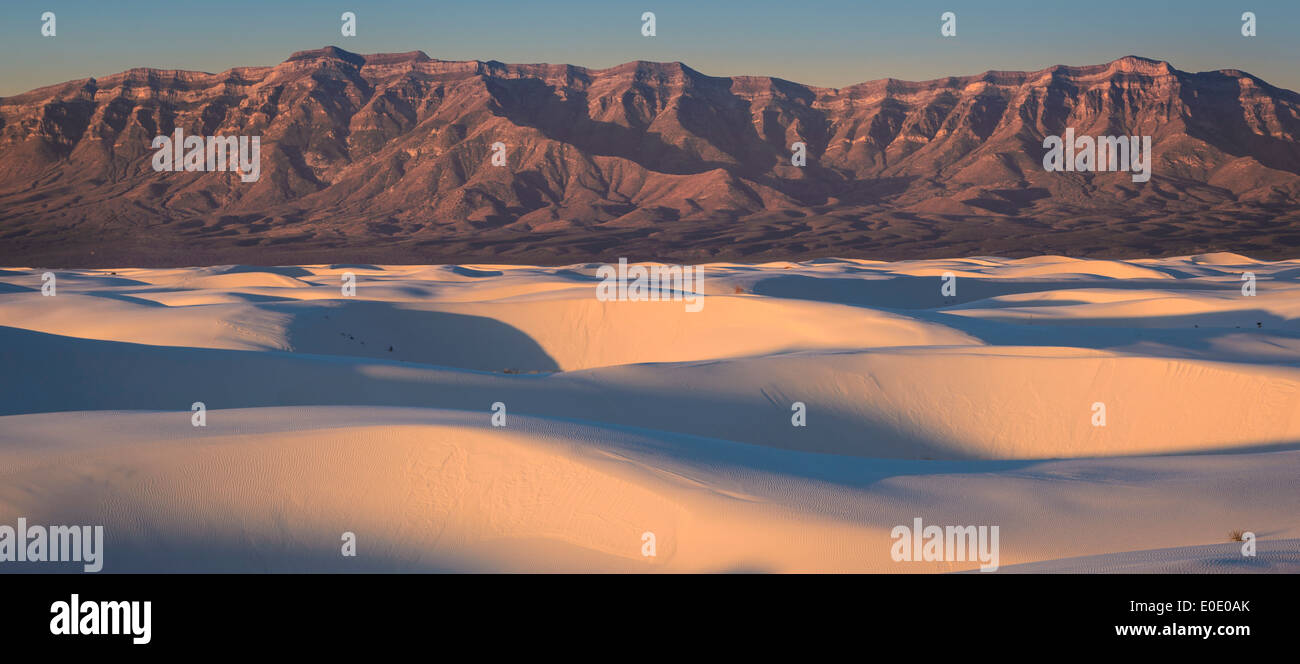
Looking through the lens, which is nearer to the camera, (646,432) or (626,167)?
(646,432)

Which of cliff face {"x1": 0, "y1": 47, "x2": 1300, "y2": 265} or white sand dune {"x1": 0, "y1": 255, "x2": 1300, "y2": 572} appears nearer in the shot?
white sand dune {"x1": 0, "y1": 255, "x2": 1300, "y2": 572}

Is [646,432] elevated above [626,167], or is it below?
below

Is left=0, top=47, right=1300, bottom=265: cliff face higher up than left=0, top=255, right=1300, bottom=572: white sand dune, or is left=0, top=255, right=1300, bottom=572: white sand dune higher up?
left=0, top=47, right=1300, bottom=265: cliff face

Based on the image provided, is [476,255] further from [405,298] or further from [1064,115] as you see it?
[1064,115]

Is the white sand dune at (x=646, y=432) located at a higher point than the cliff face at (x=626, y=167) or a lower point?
lower
